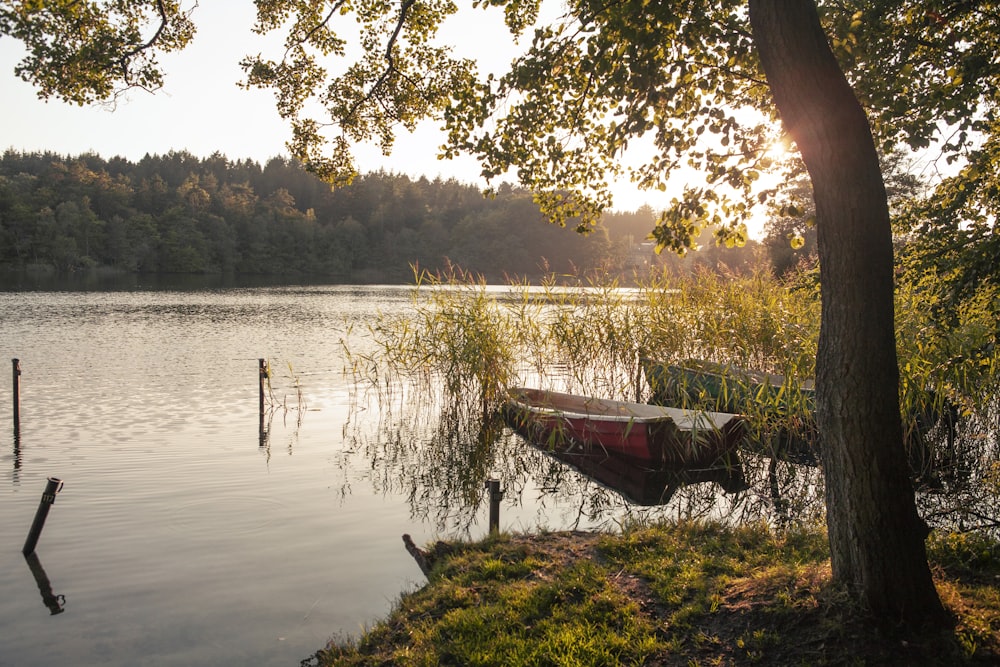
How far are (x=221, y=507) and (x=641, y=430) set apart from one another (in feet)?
18.5

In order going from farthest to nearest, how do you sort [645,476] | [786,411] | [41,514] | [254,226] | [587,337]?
[254,226] < [587,337] < [645,476] < [786,411] < [41,514]

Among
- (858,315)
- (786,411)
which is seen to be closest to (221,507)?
(858,315)

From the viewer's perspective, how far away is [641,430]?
998 centimetres

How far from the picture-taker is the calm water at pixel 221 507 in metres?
5.47

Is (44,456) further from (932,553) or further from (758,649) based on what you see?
(932,553)

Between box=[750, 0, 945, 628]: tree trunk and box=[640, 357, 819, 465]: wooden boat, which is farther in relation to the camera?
box=[640, 357, 819, 465]: wooden boat

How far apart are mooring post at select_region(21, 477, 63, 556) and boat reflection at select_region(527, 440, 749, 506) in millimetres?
6327

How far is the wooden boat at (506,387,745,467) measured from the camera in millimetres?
9773

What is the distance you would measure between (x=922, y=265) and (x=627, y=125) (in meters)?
2.93

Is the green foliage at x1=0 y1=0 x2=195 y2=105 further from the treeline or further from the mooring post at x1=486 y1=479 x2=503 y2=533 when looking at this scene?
the treeline

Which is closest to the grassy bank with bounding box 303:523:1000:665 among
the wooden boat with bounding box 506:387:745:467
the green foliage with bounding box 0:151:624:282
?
the wooden boat with bounding box 506:387:745:467

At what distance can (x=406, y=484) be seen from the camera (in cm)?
969

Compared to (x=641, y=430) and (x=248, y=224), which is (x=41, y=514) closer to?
(x=641, y=430)

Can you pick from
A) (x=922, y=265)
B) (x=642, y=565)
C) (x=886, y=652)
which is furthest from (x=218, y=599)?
(x=922, y=265)
